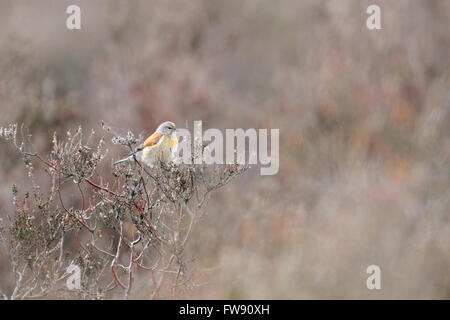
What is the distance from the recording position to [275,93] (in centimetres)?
1938

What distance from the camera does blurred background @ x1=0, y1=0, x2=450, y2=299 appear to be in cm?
1103

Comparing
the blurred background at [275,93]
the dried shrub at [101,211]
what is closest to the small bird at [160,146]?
the dried shrub at [101,211]

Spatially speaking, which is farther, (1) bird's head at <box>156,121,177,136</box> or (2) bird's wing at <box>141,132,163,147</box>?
(1) bird's head at <box>156,121,177,136</box>

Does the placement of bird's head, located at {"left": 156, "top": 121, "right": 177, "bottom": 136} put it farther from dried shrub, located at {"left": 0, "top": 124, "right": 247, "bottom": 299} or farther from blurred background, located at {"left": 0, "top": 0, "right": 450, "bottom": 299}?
blurred background, located at {"left": 0, "top": 0, "right": 450, "bottom": 299}

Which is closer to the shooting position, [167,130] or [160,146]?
[160,146]

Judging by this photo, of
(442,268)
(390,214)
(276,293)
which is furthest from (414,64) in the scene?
(276,293)

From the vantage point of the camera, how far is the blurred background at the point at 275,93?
11031 mm

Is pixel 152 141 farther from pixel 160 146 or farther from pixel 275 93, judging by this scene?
pixel 275 93

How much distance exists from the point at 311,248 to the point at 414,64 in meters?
12.2

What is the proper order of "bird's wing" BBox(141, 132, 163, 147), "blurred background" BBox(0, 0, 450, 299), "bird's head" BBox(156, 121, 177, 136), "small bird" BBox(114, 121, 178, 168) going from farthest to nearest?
1. "blurred background" BBox(0, 0, 450, 299)
2. "bird's head" BBox(156, 121, 177, 136)
3. "bird's wing" BBox(141, 132, 163, 147)
4. "small bird" BBox(114, 121, 178, 168)

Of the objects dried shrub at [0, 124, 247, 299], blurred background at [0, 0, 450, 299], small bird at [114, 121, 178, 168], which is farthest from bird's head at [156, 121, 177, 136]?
blurred background at [0, 0, 450, 299]

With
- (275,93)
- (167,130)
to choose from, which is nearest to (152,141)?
(167,130)

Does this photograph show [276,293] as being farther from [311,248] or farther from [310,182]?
[310,182]

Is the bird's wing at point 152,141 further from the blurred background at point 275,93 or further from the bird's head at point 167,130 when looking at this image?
the blurred background at point 275,93
